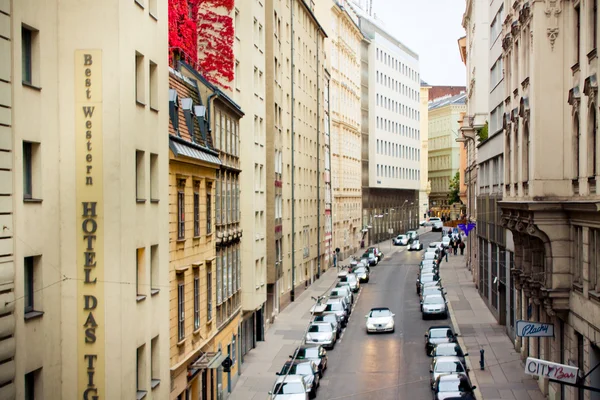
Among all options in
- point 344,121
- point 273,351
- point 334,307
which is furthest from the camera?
point 344,121

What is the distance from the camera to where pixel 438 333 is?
45000 millimetres

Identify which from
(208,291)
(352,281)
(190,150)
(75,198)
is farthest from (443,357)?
(352,281)

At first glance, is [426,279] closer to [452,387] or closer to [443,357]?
[443,357]

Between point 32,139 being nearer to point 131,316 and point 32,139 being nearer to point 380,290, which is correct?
point 131,316

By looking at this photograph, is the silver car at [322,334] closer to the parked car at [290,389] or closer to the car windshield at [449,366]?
the car windshield at [449,366]

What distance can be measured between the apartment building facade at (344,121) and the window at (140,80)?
7069 cm

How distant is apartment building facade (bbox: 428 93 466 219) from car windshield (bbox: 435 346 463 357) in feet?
410

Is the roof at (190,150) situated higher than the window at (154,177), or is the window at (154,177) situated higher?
the roof at (190,150)

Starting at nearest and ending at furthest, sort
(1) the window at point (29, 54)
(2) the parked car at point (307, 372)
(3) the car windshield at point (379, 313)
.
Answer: (1) the window at point (29, 54), (2) the parked car at point (307, 372), (3) the car windshield at point (379, 313)

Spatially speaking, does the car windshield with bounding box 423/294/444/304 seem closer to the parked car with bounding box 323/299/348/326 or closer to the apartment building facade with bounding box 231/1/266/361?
the parked car with bounding box 323/299/348/326

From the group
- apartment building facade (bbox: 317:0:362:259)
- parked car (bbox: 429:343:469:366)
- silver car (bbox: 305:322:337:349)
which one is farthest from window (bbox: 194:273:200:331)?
apartment building facade (bbox: 317:0:362:259)

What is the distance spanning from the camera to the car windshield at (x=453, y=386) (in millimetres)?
32750

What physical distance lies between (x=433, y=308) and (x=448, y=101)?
123711 mm

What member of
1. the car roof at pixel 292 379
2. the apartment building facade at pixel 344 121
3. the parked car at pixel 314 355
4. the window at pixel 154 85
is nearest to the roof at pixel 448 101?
the apartment building facade at pixel 344 121
